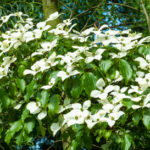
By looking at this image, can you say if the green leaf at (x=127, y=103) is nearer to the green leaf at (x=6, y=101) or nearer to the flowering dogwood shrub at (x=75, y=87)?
the flowering dogwood shrub at (x=75, y=87)

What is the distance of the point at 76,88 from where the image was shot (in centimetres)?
130

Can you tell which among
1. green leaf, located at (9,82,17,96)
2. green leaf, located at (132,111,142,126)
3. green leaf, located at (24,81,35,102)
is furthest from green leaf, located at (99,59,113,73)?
green leaf, located at (9,82,17,96)

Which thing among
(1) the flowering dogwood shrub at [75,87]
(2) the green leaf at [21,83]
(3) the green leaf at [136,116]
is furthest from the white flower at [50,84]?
(3) the green leaf at [136,116]

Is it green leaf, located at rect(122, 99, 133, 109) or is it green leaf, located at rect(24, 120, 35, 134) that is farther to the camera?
green leaf, located at rect(24, 120, 35, 134)

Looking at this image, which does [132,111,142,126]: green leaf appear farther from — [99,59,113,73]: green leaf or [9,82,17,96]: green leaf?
[9,82,17,96]: green leaf

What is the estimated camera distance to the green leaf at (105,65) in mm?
1283

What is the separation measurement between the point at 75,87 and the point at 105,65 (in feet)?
0.50

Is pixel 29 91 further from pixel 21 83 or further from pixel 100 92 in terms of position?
pixel 100 92

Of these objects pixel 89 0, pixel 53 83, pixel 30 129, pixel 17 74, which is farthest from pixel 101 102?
pixel 89 0

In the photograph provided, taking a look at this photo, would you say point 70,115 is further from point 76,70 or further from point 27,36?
point 27,36

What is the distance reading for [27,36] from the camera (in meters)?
1.53

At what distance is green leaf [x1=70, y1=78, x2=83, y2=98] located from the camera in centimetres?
130

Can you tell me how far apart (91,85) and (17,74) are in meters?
0.45

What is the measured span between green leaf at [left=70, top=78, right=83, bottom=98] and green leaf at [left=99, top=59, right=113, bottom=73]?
11cm
